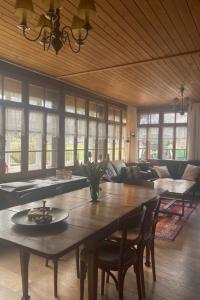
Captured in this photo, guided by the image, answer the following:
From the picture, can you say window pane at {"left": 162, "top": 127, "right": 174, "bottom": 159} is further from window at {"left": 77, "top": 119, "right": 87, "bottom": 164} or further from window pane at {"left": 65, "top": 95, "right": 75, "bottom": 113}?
window pane at {"left": 65, "top": 95, "right": 75, "bottom": 113}

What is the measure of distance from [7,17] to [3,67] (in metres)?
1.63

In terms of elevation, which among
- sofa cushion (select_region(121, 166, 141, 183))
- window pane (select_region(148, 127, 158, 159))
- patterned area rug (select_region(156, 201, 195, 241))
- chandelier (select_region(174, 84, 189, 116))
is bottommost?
patterned area rug (select_region(156, 201, 195, 241))

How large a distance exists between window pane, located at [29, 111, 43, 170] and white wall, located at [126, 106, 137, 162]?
3.95 m

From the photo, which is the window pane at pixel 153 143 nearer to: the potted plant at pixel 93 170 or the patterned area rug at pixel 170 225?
the patterned area rug at pixel 170 225

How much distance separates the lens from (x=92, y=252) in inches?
70.9

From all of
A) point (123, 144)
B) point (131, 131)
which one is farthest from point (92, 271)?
point (131, 131)

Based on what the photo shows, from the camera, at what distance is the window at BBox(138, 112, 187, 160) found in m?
8.16

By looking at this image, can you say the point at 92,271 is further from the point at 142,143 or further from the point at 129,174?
the point at 142,143

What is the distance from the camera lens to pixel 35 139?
4.84 meters

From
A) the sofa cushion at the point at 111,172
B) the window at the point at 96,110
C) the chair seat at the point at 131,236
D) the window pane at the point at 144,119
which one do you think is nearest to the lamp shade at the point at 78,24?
the chair seat at the point at 131,236

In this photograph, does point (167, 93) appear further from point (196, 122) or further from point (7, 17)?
point (7, 17)

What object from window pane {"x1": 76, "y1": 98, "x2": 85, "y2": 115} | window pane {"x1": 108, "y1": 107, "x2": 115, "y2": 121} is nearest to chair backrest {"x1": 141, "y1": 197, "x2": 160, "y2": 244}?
window pane {"x1": 76, "y1": 98, "x2": 85, "y2": 115}

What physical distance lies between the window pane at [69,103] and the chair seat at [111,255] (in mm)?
3878

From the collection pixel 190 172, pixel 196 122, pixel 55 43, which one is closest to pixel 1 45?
pixel 55 43
